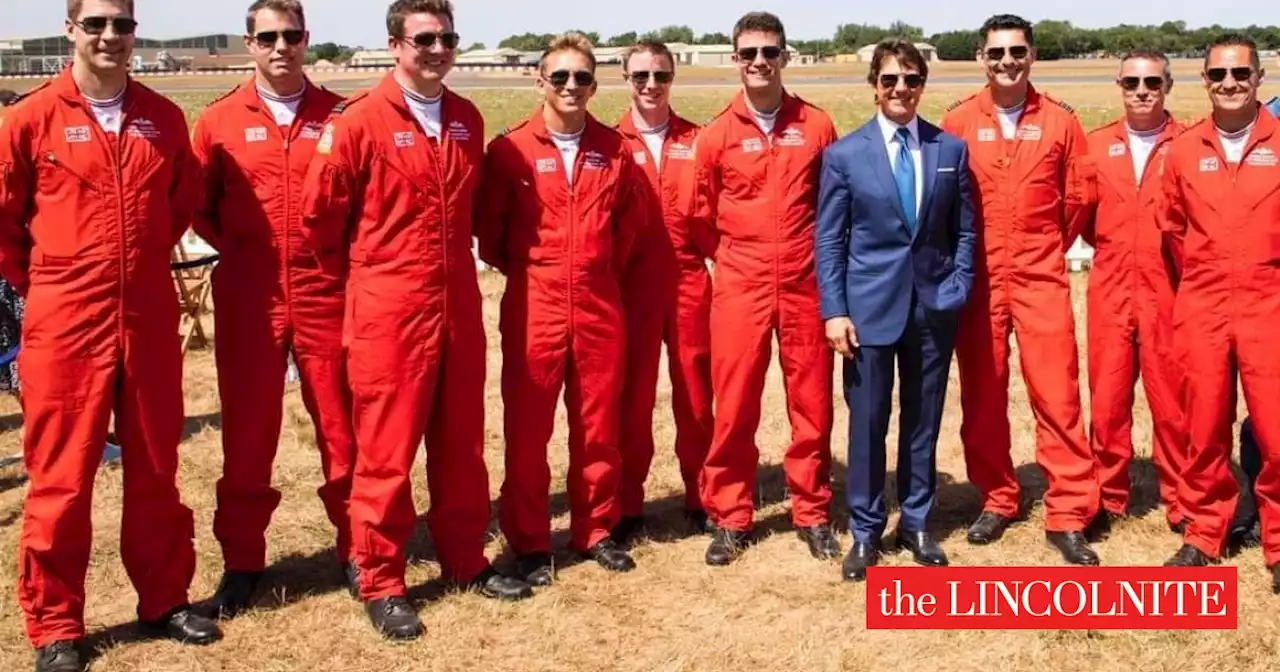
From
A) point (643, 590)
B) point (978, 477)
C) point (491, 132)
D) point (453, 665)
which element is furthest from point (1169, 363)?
point (491, 132)

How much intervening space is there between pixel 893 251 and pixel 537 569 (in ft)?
6.69

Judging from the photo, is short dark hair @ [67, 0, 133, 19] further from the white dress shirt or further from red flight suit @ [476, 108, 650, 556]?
the white dress shirt

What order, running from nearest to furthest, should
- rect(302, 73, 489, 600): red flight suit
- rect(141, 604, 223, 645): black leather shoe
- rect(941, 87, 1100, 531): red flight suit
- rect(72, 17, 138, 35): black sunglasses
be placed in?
rect(72, 17, 138, 35): black sunglasses
rect(302, 73, 489, 600): red flight suit
rect(141, 604, 223, 645): black leather shoe
rect(941, 87, 1100, 531): red flight suit

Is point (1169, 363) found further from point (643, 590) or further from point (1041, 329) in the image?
point (643, 590)

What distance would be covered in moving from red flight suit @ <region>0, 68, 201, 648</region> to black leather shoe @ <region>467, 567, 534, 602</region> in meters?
1.33

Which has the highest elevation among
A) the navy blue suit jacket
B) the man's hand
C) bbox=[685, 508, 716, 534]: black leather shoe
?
the navy blue suit jacket

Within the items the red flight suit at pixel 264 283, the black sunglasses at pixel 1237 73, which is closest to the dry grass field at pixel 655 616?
the red flight suit at pixel 264 283

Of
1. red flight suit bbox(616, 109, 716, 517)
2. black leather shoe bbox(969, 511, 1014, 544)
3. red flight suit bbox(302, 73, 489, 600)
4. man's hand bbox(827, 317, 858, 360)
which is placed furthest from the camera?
black leather shoe bbox(969, 511, 1014, 544)

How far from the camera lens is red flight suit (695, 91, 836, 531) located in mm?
5008

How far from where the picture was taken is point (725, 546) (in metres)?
5.36

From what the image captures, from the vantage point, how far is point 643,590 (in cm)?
504

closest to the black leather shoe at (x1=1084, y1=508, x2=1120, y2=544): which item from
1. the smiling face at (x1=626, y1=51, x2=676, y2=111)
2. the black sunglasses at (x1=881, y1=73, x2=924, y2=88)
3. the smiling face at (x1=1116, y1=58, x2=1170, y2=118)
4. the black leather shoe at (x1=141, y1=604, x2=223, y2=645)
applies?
the smiling face at (x1=1116, y1=58, x2=1170, y2=118)

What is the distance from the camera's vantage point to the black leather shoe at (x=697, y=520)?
5.76 m

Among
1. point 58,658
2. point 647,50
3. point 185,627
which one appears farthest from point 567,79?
point 58,658
